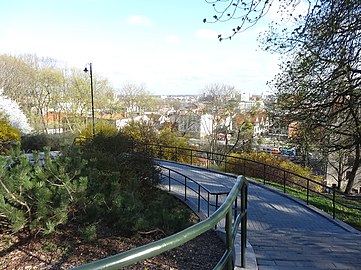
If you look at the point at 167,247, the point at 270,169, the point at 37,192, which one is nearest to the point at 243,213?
the point at 167,247

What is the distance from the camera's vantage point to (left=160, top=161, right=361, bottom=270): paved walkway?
12.8 ft

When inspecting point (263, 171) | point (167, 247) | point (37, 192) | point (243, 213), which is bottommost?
point (263, 171)

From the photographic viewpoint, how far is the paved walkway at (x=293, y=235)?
3.91 metres

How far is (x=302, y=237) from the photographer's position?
228 inches

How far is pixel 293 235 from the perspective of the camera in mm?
6027

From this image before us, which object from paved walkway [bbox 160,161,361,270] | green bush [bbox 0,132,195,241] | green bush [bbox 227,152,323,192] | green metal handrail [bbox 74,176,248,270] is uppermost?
green metal handrail [bbox 74,176,248,270]

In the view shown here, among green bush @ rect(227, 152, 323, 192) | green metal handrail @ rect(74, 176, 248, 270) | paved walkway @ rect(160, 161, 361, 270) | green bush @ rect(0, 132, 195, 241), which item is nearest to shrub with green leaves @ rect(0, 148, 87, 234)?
green bush @ rect(0, 132, 195, 241)

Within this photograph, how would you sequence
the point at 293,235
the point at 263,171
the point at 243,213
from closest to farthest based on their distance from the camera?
1. the point at 243,213
2. the point at 293,235
3. the point at 263,171

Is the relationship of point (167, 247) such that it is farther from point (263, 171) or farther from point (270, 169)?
point (270, 169)

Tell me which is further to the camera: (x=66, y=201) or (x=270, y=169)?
(x=270, y=169)

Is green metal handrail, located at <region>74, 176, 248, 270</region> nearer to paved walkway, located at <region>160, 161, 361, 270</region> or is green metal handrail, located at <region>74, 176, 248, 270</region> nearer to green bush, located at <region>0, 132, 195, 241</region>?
paved walkway, located at <region>160, 161, 361, 270</region>

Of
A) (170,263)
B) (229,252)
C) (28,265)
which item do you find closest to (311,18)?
(170,263)

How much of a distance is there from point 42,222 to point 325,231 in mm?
5640

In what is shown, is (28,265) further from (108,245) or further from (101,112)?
(101,112)
